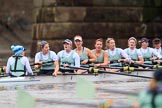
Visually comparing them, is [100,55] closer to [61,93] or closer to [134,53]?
[134,53]

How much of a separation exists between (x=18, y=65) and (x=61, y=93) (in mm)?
1667

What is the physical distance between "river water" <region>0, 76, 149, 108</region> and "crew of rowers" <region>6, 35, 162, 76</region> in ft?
1.63

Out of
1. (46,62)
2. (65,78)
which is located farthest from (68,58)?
(65,78)

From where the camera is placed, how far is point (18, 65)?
11.4 m

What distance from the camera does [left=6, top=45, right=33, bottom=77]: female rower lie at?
11.4 m

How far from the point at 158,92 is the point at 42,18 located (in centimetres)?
1254

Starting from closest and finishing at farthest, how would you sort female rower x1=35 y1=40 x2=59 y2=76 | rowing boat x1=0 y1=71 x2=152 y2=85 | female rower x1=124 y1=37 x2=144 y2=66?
1. rowing boat x1=0 y1=71 x2=152 y2=85
2. female rower x1=35 y1=40 x2=59 y2=76
3. female rower x1=124 y1=37 x2=144 y2=66

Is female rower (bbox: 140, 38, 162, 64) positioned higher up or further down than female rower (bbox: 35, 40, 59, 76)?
higher up

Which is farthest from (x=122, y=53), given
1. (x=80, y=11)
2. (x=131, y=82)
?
(x=80, y=11)

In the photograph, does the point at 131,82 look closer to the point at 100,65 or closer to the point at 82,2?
the point at 100,65

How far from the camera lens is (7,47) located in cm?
2650

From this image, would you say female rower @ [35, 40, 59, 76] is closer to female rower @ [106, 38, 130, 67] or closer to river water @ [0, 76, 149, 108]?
river water @ [0, 76, 149, 108]

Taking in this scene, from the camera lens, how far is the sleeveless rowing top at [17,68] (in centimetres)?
1139

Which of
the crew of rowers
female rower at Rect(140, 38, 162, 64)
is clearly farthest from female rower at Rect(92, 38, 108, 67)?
female rower at Rect(140, 38, 162, 64)
